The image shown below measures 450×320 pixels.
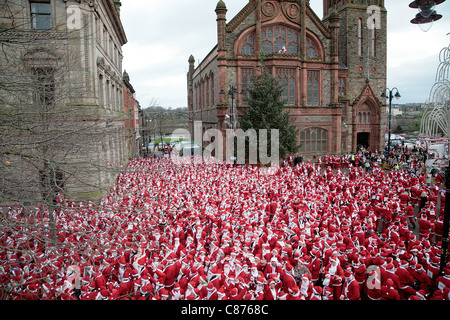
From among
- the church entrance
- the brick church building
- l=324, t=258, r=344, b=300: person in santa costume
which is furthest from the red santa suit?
the church entrance

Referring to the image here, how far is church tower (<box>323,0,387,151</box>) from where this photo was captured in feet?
124

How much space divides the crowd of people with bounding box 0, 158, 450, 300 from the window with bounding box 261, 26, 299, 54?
23.4 m

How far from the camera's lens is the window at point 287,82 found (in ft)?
109

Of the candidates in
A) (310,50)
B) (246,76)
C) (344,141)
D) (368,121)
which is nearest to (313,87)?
(310,50)

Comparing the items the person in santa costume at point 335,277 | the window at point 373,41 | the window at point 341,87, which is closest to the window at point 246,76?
the window at point 341,87

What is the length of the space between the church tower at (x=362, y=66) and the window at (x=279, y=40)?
807cm

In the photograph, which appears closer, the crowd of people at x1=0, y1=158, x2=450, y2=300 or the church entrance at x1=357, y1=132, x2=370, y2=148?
the crowd of people at x1=0, y1=158, x2=450, y2=300

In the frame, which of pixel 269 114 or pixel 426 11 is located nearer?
pixel 426 11

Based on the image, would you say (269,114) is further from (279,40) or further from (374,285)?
(374,285)

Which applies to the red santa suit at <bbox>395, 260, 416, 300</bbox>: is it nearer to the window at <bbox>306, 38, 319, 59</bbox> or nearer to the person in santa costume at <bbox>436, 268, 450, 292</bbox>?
the person in santa costume at <bbox>436, 268, 450, 292</bbox>

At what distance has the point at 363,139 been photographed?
41.5m

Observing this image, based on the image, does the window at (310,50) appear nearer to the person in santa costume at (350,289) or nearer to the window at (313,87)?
the window at (313,87)

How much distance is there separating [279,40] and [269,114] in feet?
32.8

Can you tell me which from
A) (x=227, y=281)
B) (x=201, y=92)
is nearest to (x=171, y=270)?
(x=227, y=281)
